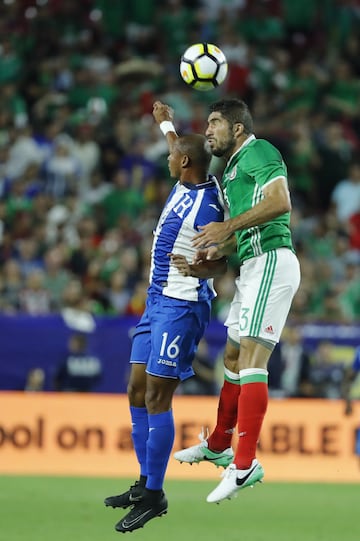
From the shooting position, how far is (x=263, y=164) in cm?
766

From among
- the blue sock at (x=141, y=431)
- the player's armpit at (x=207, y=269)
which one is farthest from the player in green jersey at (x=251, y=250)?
the blue sock at (x=141, y=431)

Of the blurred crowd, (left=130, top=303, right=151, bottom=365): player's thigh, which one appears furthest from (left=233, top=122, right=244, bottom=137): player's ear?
the blurred crowd

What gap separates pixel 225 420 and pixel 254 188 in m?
1.67

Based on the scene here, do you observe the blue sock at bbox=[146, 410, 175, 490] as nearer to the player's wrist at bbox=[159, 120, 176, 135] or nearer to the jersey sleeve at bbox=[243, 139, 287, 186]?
the jersey sleeve at bbox=[243, 139, 287, 186]

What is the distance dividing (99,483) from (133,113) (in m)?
7.27

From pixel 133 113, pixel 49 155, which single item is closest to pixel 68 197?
pixel 49 155

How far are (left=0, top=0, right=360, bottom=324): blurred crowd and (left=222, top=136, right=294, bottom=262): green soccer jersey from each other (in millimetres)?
6816

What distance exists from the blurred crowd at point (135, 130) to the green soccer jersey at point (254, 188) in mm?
6816

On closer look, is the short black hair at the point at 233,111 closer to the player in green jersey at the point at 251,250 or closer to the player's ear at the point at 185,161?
the player in green jersey at the point at 251,250

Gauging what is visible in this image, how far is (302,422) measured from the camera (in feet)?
40.7

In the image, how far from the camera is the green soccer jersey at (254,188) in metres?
7.66

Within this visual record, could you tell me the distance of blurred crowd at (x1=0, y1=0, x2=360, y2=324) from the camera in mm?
15422

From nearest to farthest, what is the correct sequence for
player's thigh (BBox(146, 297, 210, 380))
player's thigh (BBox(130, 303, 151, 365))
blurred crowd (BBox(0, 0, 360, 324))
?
player's thigh (BBox(146, 297, 210, 380))
player's thigh (BBox(130, 303, 151, 365))
blurred crowd (BBox(0, 0, 360, 324))

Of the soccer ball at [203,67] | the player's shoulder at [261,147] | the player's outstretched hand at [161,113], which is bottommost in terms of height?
the player's shoulder at [261,147]
